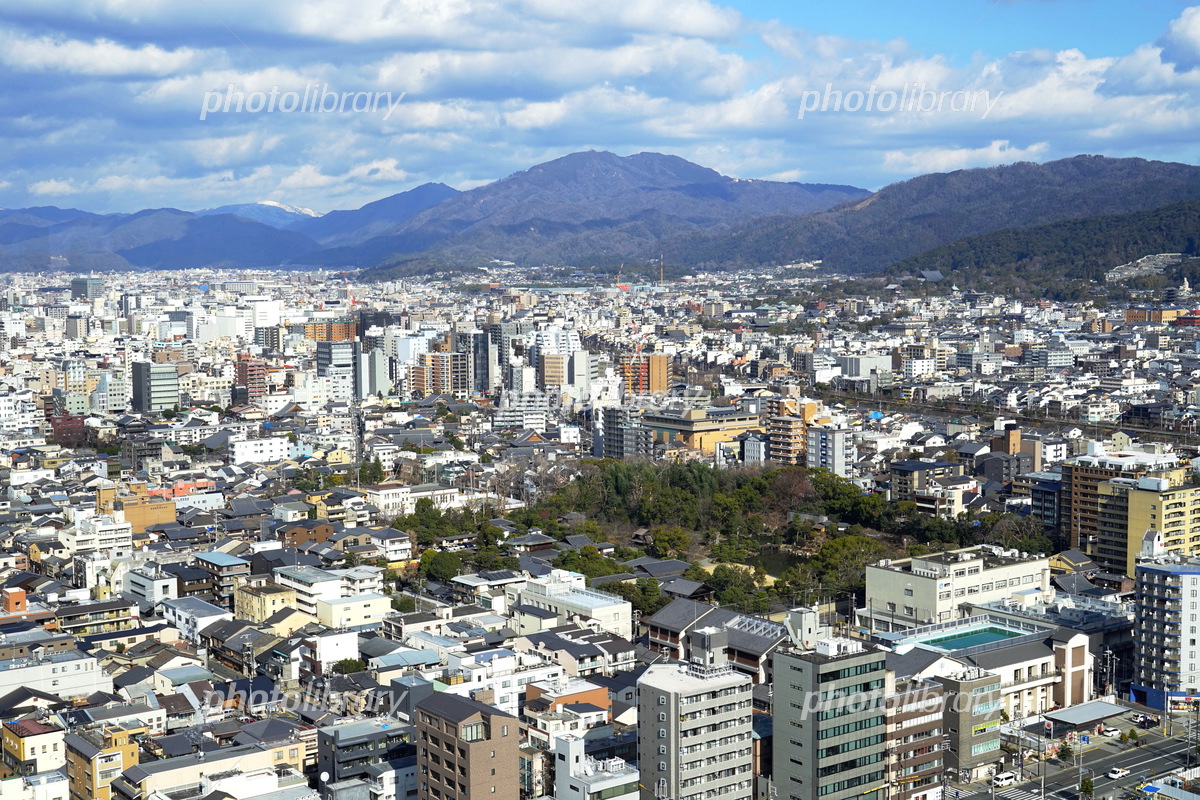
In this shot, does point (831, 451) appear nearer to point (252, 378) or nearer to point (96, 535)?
point (96, 535)

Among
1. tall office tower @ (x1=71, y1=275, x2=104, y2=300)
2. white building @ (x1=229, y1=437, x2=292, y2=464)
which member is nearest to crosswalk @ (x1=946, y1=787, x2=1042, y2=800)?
white building @ (x1=229, y1=437, x2=292, y2=464)

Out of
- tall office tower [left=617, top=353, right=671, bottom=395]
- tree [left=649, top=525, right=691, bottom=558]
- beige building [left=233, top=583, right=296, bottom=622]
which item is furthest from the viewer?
tall office tower [left=617, top=353, right=671, bottom=395]

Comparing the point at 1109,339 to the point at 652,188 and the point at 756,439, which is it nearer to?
the point at 756,439

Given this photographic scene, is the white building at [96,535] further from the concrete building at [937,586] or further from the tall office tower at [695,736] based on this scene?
the tall office tower at [695,736]

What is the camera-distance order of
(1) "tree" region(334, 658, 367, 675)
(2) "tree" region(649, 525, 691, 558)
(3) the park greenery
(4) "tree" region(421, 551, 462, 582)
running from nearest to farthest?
(1) "tree" region(334, 658, 367, 675), (3) the park greenery, (4) "tree" region(421, 551, 462, 582), (2) "tree" region(649, 525, 691, 558)

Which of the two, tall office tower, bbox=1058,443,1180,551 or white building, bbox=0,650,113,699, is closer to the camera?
white building, bbox=0,650,113,699

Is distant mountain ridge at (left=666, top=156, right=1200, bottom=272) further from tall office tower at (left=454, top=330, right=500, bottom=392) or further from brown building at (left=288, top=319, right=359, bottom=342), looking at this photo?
tall office tower at (left=454, top=330, right=500, bottom=392)

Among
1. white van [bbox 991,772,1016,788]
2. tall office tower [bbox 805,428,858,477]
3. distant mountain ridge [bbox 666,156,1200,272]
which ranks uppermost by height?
distant mountain ridge [bbox 666,156,1200,272]
